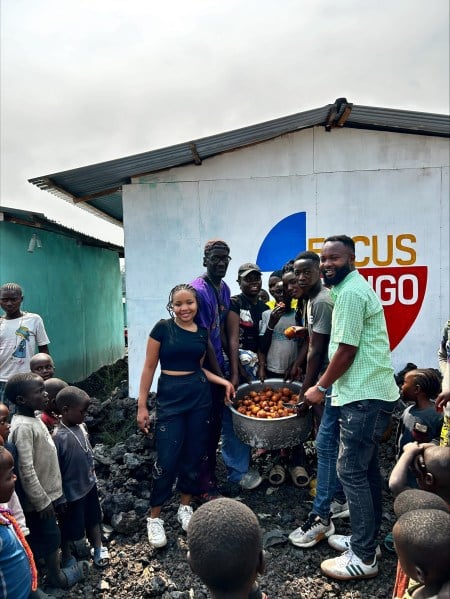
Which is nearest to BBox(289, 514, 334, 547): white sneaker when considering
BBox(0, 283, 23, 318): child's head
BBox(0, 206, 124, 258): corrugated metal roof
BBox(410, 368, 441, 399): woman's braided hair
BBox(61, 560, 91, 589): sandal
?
BBox(410, 368, 441, 399): woman's braided hair

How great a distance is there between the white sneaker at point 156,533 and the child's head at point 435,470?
210 centimetres

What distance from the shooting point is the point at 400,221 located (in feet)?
20.4

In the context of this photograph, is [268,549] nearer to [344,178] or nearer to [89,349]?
[344,178]

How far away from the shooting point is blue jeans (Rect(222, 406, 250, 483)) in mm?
4223

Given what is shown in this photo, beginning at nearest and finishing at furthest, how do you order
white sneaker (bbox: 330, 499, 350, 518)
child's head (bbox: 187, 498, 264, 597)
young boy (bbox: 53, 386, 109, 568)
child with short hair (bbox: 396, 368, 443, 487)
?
1. child's head (bbox: 187, 498, 264, 597)
2. young boy (bbox: 53, 386, 109, 568)
3. child with short hair (bbox: 396, 368, 443, 487)
4. white sneaker (bbox: 330, 499, 350, 518)

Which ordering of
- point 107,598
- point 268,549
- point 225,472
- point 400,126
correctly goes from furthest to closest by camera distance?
point 400,126, point 225,472, point 268,549, point 107,598

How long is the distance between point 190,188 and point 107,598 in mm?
5006

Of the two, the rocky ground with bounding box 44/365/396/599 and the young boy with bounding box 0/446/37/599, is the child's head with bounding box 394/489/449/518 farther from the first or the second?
the young boy with bounding box 0/446/37/599

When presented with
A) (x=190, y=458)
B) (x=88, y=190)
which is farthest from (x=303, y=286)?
(x=88, y=190)

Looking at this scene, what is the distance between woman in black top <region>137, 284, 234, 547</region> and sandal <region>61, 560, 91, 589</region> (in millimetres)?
499

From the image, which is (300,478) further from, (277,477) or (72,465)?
(72,465)

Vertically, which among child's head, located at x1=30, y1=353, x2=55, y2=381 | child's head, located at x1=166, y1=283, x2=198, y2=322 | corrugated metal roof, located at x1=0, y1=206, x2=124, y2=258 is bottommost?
child's head, located at x1=30, y1=353, x2=55, y2=381

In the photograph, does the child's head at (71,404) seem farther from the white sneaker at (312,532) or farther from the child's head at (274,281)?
the child's head at (274,281)

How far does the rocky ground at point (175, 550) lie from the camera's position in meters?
2.90
